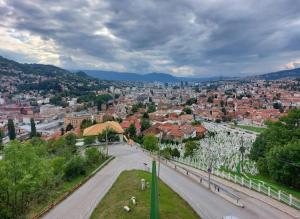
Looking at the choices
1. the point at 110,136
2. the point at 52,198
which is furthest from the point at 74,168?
the point at 110,136

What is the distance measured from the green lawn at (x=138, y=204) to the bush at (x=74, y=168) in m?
6.61

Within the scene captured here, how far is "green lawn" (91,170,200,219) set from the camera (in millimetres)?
14664

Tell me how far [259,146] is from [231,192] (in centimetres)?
1686

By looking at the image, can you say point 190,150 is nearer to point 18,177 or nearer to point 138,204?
point 138,204

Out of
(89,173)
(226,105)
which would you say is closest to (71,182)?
(89,173)

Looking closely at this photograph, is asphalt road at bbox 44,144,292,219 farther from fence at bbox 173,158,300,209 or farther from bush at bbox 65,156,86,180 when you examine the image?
bush at bbox 65,156,86,180

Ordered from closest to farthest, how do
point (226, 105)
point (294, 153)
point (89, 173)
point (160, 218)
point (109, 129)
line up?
1. point (160, 218)
2. point (294, 153)
3. point (89, 173)
4. point (109, 129)
5. point (226, 105)

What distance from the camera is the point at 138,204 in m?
15.8

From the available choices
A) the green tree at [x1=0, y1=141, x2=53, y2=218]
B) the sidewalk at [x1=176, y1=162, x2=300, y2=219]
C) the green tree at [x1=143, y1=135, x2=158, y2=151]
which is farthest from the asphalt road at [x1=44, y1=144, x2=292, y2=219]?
the green tree at [x1=143, y1=135, x2=158, y2=151]

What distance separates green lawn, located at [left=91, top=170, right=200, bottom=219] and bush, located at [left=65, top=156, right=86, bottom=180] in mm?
6609

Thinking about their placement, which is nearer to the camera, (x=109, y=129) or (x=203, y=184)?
(x=203, y=184)

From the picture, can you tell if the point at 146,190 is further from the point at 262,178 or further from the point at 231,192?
the point at 262,178

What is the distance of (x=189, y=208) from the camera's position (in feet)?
54.7

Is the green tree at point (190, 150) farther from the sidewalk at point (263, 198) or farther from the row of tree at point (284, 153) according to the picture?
the sidewalk at point (263, 198)
